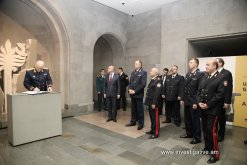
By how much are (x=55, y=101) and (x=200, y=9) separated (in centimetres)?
460

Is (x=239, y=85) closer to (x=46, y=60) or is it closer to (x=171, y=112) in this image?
(x=171, y=112)

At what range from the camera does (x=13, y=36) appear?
5.13m

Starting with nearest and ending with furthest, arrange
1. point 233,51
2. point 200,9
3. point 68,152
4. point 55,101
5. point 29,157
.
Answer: point 29,157 < point 68,152 < point 55,101 < point 200,9 < point 233,51

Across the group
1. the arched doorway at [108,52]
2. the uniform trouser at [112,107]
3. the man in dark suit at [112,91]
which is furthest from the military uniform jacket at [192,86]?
the arched doorway at [108,52]

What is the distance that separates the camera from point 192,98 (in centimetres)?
Result: 338

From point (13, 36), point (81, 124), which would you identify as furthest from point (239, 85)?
point (13, 36)

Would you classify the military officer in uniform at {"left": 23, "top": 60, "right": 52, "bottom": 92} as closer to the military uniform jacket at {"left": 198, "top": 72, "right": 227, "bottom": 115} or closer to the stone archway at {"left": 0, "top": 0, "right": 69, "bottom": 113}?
the stone archway at {"left": 0, "top": 0, "right": 69, "bottom": 113}

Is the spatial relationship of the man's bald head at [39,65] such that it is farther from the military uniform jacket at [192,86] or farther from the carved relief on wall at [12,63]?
the military uniform jacket at [192,86]

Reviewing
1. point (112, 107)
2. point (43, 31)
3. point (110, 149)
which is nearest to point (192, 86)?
point (110, 149)

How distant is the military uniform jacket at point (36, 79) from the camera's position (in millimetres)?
3820

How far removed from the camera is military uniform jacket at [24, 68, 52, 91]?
3820 mm

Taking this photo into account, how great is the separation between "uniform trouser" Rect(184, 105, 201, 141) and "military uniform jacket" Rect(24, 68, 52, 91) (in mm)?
3116

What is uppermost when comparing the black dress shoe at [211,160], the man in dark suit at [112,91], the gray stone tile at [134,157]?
the man in dark suit at [112,91]

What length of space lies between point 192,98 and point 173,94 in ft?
4.24
